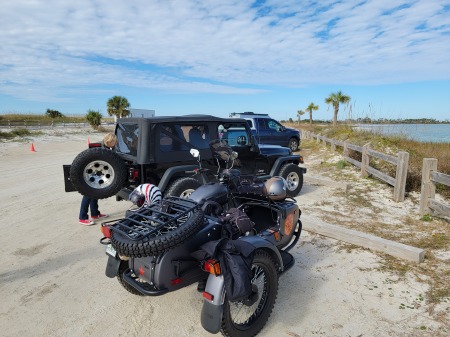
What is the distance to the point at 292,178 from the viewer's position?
793cm

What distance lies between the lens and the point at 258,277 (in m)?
3.02

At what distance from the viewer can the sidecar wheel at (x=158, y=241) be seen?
2.44m

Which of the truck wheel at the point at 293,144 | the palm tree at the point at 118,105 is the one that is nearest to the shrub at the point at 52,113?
the palm tree at the point at 118,105

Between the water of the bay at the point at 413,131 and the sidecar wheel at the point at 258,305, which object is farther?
the water of the bay at the point at 413,131

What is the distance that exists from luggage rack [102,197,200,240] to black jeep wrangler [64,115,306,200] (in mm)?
2309

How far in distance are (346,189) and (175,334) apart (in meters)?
6.42

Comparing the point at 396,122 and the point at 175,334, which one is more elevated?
the point at 396,122

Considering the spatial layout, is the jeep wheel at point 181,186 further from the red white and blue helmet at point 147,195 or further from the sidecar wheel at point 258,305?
the sidecar wheel at point 258,305

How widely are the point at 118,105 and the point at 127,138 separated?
4353 cm

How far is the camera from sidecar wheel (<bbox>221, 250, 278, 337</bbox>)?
2.88m

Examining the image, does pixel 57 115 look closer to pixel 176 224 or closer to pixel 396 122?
pixel 396 122

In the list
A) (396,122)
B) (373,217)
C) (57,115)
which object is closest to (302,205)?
(373,217)

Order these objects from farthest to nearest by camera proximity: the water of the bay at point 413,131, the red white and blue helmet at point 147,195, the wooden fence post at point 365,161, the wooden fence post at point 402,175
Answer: the water of the bay at point 413,131, the wooden fence post at point 365,161, the wooden fence post at point 402,175, the red white and blue helmet at point 147,195

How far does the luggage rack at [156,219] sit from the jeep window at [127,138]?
2773 mm
